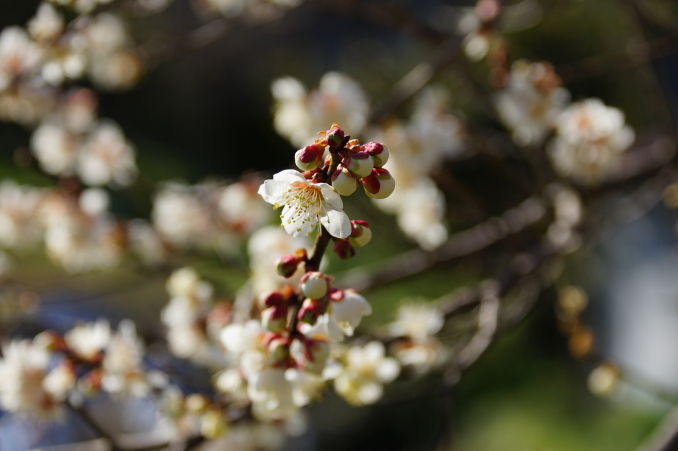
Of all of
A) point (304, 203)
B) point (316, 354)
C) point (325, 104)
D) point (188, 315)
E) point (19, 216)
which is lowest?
point (316, 354)

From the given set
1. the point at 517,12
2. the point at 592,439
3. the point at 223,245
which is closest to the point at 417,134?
the point at 517,12

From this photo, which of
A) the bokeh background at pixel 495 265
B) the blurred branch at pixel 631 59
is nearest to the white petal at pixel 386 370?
the bokeh background at pixel 495 265

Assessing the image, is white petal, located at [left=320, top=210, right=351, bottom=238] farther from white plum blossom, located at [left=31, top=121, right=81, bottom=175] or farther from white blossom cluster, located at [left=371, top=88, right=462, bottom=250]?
white plum blossom, located at [left=31, top=121, right=81, bottom=175]

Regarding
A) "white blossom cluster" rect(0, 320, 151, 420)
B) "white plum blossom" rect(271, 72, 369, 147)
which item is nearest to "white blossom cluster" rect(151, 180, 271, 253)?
"white plum blossom" rect(271, 72, 369, 147)

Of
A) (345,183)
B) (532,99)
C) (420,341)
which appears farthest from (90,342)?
(532,99)

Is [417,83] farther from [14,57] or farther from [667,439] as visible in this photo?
[14,57]

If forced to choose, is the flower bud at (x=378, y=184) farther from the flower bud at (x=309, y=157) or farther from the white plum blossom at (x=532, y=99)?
the white plum blossom at (x=532, y=99)
